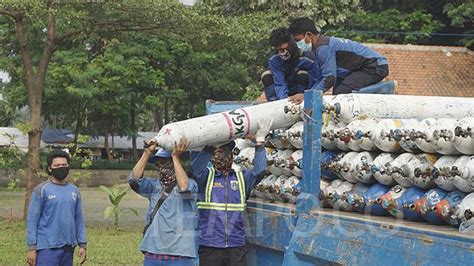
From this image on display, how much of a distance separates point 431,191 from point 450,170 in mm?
225

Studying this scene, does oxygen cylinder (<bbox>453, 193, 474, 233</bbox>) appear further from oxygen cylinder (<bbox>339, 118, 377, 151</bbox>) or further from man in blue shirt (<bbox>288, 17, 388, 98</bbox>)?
man in blue shirt (<bbox>288, 17, 388, 98</bbox>)

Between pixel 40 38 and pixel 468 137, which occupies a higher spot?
pixel 40 38

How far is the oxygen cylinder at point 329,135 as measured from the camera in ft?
15.1

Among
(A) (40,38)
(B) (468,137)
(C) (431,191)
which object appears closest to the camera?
(B) (468,137)

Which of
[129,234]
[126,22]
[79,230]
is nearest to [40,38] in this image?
[126,22]

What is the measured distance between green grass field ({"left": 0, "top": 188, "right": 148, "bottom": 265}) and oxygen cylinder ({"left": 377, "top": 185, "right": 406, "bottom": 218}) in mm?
7611

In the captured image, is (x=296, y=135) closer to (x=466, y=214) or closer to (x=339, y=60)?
(x=339, y=60)

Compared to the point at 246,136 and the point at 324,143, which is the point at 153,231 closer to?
the point at 246,136

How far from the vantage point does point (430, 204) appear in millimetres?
3756

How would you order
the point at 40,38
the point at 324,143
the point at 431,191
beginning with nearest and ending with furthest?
the point at 431,191
the point at 324,143
the point at 40,38

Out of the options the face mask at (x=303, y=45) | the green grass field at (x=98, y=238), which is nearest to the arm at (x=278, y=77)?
the face mask at (x=303, y=45)

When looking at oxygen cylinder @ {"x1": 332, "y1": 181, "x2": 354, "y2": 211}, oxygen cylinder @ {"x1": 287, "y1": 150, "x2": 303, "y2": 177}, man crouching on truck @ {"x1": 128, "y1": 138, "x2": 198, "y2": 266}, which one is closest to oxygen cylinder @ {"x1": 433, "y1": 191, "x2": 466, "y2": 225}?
oxygen cylinder @ {"x1": 332, "y1": 181, "x2": 354, "y2": 211}

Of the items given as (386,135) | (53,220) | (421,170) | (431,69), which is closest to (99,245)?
(53,220)

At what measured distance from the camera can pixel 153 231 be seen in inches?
213
